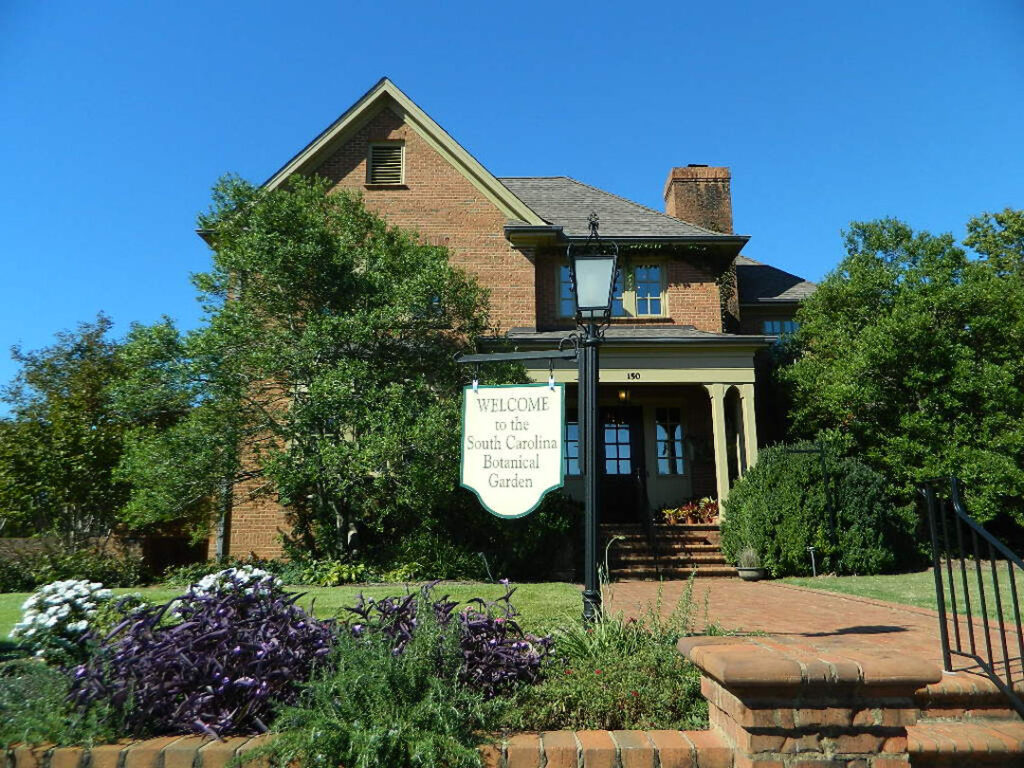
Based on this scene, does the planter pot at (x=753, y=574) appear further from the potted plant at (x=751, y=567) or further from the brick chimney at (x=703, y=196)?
the brick chimney at (x=703, y=196)

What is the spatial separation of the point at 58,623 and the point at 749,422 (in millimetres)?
12168

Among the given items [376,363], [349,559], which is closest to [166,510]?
[349,559]

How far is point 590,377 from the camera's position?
498 cm

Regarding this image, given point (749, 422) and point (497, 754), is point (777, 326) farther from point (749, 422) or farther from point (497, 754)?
point (497, 754)

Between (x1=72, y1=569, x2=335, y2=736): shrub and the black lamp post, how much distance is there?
1752 millimetres

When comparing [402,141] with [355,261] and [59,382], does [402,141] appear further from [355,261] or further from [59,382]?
[59,382]

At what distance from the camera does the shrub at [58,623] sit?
411 centimetres

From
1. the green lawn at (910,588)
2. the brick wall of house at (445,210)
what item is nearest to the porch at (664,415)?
the brick wall of house at (445,210)

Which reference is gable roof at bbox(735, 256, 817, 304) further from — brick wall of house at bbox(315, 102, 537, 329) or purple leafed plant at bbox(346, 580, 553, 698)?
purple leafed plant at bbox(346, 580, 553, 698)

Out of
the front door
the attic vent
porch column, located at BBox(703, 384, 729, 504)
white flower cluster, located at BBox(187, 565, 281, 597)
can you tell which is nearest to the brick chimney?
the front door

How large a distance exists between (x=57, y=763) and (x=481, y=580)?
8.18 meters

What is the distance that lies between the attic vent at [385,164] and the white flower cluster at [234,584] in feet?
43.8

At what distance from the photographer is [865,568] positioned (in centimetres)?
1116

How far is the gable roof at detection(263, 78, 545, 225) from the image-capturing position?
52.0 feet
